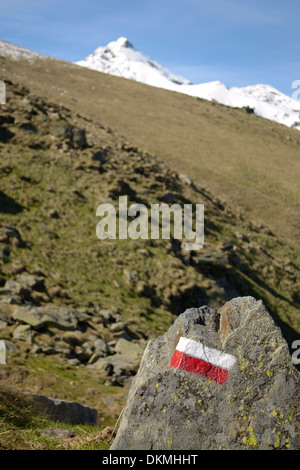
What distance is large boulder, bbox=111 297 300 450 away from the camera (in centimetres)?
428

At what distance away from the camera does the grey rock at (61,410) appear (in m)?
8.48

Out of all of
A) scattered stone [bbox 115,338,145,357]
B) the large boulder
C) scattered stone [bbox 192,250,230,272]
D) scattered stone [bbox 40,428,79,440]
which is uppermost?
the large boulder

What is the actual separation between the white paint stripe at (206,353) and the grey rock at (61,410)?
184 inches

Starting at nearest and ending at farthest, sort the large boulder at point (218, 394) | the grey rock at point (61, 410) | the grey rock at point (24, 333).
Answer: the large boulder at point (218, 394) < the grey rock at point (61, 410) < the grey rock at point (24, 333)

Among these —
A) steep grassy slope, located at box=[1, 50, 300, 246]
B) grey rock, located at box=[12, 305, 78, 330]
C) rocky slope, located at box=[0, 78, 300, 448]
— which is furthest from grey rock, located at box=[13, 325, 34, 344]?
steep grassy slope, located at box=[1, 50, 300, 246]

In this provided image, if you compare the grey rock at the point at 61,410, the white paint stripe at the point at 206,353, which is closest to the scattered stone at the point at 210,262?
the grey rock at the point at 61,410

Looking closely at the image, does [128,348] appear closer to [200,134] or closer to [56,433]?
A: [56,433]

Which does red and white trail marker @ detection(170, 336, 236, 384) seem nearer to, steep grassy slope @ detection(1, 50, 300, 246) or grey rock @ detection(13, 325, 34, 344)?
grey rock @ detection(13, 325, 34, 344)

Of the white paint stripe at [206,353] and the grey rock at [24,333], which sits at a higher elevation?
the white paint stripe at [206,353]

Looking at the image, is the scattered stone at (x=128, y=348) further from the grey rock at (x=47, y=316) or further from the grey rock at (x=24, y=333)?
the grey rock at (x=24, y=333)

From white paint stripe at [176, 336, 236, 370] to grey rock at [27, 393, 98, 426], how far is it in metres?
4.67

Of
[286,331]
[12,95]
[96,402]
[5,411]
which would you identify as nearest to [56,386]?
[96,402]

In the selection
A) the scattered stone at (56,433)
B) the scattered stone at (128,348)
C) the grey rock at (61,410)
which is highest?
the scattered stone at (56,433)
